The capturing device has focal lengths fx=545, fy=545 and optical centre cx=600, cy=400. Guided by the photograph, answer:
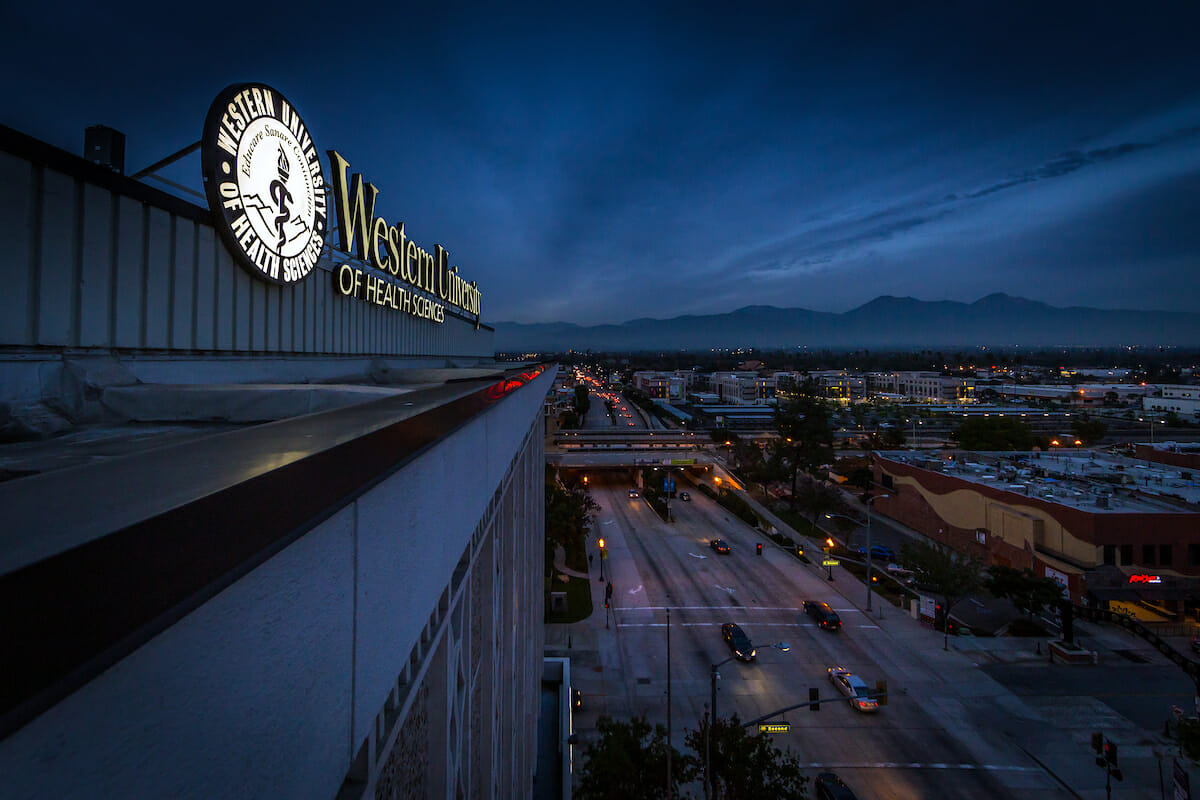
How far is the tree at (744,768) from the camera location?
47.4 ft

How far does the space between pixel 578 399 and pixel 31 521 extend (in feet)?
342

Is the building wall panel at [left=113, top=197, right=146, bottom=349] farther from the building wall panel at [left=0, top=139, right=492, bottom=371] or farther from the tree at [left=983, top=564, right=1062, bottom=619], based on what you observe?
the tree at [left=983, top=564, right=1062, bottom=619]

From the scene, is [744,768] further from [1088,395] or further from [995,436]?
[1088,395]

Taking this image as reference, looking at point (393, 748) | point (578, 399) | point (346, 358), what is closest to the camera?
point (393, 748)

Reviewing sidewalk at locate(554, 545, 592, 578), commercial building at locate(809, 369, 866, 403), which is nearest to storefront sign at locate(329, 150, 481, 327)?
sidewalk at locate(554, 545, 592, 578)

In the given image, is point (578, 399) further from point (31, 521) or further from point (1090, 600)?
point (31, 521)

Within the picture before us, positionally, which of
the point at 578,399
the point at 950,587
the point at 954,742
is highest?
the point at 578,399

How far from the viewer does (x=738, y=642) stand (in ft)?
80.0

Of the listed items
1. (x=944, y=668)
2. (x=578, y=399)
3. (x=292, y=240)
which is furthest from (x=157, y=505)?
(x=578, y=399)

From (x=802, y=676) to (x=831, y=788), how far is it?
7.32m

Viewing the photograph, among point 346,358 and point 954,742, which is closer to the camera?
point 346,358

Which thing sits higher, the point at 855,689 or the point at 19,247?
the point at 19,247

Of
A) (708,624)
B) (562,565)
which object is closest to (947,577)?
(708,624)

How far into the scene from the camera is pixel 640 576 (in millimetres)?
34531
